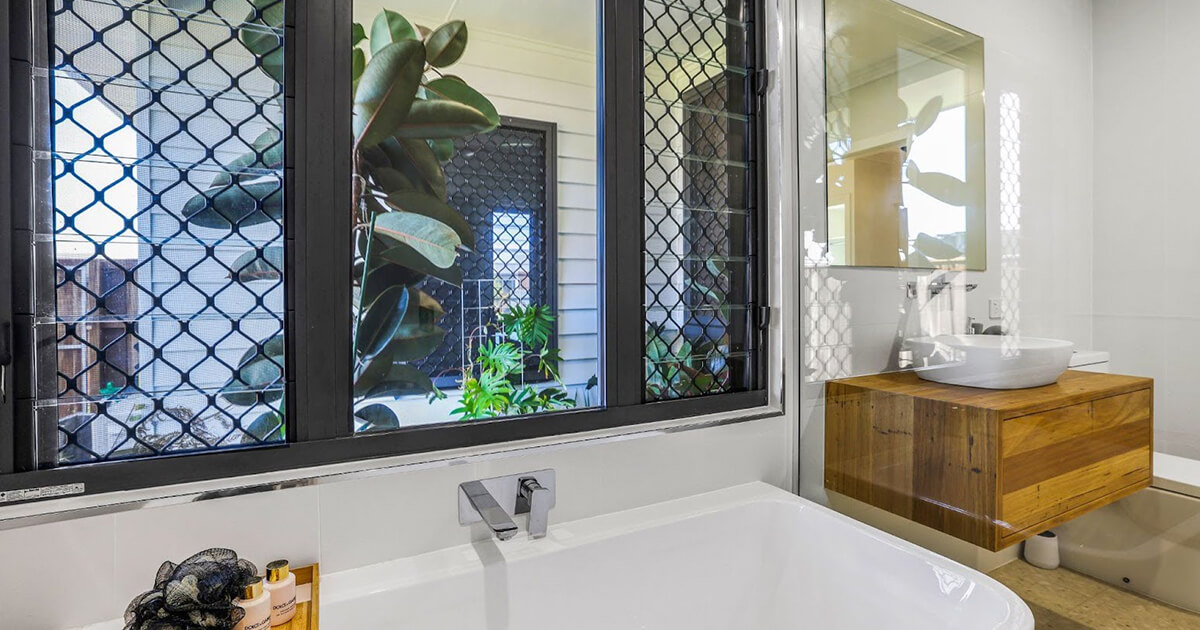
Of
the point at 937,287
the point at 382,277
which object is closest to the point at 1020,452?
the point at 937,287

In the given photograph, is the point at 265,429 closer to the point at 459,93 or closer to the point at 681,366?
the point at 459,93

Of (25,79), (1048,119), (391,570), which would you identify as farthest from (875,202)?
(25,79)

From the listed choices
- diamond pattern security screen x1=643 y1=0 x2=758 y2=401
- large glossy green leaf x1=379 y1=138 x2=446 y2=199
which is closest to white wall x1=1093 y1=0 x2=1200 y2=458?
diamond pattern security screen x1=643 y1=0 x2=758 y2=401

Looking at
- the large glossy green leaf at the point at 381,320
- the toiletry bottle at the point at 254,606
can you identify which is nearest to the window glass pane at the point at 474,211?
the large glossy green leaf at the point at 381,320

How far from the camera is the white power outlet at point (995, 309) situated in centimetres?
165

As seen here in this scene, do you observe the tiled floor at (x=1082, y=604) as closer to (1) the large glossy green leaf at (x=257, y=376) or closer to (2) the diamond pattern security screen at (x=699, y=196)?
(2) the diamond pattern security screen at (x=699, y=196)

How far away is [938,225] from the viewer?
1.75m

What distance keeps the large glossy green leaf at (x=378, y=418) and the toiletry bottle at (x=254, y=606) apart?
0.45 metres

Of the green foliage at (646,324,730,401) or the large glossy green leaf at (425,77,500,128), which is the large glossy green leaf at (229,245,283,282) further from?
the green foliage at (646,324,730,401)

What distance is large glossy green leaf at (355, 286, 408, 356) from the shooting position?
147 centimetres

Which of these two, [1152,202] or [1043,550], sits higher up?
[1152,202]

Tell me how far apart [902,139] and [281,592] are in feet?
6.50

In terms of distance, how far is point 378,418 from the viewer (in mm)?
1486

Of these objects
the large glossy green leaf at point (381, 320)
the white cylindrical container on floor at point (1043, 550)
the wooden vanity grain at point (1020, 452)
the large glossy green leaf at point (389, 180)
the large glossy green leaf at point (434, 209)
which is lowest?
the white cylindrical container on floor at point (1043, 550)
